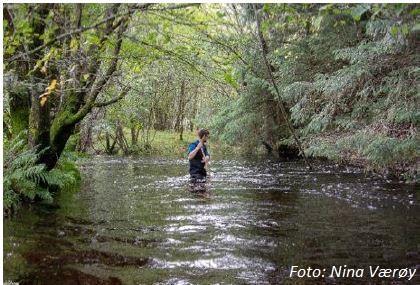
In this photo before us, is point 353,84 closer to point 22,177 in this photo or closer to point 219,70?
point 219,70

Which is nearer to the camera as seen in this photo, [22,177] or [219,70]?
[219,70]

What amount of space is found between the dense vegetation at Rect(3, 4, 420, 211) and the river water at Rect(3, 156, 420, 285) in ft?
4.61

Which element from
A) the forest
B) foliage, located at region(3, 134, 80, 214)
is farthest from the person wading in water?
foliage, located at region(3, 134, 80, 214)

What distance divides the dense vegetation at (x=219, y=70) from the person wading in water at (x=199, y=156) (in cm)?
125

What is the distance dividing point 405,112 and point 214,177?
6.19 metres

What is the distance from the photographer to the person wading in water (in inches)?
500

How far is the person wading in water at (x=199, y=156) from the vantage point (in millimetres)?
12695

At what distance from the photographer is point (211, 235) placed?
718cm

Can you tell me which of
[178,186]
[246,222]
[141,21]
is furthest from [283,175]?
[141,21]

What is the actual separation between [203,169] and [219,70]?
7.92 m

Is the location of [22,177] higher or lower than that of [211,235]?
higher

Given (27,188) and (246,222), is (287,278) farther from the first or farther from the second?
(27,188)

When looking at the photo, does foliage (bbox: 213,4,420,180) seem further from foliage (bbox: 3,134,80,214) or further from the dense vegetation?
foliage (bbox: 3,134,80,214)

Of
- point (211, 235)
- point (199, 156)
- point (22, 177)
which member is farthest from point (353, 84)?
point (22, 177)
